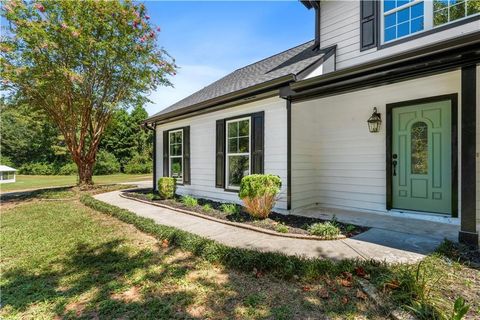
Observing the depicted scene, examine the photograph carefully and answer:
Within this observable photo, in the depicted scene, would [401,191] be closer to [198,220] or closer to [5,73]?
[198,220]

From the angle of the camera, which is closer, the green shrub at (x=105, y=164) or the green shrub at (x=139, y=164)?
the green shrub at (x=105, y=164)

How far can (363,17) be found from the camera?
5.45 metres

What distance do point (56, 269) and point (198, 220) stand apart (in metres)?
2.42

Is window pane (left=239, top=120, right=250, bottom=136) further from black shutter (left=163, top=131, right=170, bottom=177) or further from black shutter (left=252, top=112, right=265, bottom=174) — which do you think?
black shutter (left=163, top=131, right=170, bottom=177)

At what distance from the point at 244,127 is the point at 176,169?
334 centimetres

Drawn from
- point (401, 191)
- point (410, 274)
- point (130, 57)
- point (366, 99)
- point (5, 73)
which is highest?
point (130, 57)

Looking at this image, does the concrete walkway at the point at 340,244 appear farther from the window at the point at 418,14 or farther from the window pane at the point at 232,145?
the window at the point at 418,14

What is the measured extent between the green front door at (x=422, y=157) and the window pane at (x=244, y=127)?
3.12 meters

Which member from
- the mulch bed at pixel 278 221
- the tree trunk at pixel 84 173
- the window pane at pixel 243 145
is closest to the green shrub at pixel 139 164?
the tree trunk at pixel 84 173

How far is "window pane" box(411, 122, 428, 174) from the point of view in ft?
15.3

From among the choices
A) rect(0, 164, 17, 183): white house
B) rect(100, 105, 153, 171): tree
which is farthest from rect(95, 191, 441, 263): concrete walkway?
rect(100, 105, 153, 171): tree

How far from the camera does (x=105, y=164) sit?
74.7 ft

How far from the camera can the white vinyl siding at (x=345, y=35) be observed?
208 inches

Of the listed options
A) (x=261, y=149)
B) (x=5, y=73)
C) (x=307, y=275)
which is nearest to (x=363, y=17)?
(x=261, y=149)
